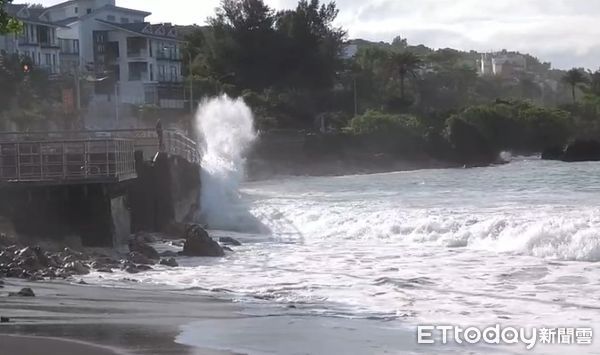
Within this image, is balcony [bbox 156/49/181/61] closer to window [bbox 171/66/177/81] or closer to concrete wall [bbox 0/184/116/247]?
window [bbox 171/66/177/81]

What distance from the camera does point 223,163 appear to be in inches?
1762

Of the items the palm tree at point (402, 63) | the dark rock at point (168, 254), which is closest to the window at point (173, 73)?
the palm tree at point (402, 63)

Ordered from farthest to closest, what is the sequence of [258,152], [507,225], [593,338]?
[258,152] → [507,225] → [593,338]

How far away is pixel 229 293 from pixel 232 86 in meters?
71.9

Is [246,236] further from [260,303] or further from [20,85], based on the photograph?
[20,85]

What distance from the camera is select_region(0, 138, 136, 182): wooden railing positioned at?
23266 mm

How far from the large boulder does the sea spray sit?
26.9ft

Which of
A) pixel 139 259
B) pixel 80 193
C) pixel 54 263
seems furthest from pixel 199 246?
pixel 54 263

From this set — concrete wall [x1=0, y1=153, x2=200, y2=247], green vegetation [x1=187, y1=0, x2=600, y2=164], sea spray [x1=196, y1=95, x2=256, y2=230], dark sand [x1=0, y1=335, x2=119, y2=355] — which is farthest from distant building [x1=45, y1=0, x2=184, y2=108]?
dark sand [x1=0, y1=335, x2=119, y2=355]

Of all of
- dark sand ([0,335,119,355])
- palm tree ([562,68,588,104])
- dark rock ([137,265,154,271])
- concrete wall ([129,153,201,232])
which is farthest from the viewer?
palm tree ([562,68,588,104])

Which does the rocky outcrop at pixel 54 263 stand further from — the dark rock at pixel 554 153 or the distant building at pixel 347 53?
the distant building at pixel 347 53

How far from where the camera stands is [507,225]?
77.5 feet

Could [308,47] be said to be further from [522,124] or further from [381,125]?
[522,124]

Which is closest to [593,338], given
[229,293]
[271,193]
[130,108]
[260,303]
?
[260,303]
